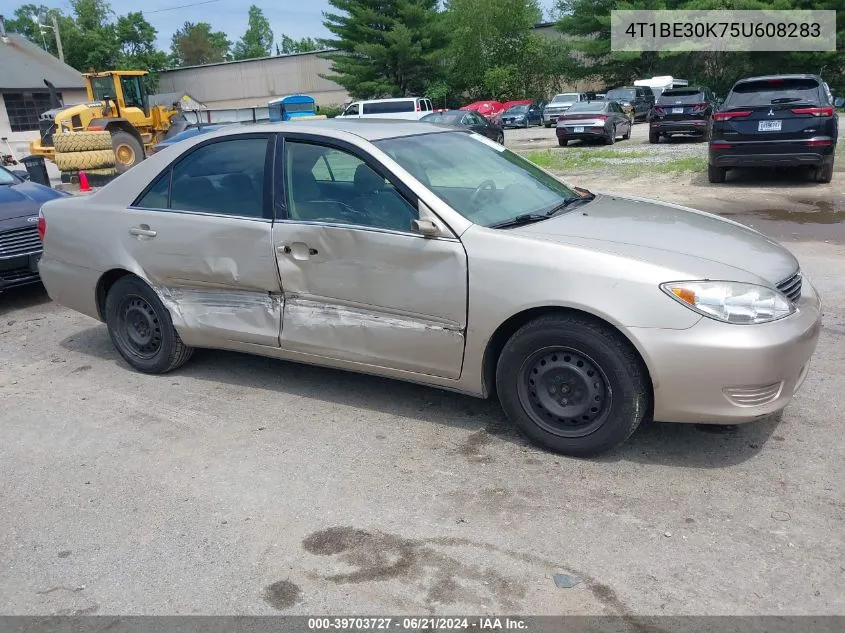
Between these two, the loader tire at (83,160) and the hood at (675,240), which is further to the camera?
the loader tire at (83,160)

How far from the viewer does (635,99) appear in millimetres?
32375

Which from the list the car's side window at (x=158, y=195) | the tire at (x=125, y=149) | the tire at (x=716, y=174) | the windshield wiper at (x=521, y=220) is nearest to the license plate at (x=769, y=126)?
the tire at (x=716, y=174)

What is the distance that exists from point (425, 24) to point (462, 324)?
47288 mm

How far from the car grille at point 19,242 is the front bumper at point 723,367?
19.9 feet

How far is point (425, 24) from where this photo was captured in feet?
155

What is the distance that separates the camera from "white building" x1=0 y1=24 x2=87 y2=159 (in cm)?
3678

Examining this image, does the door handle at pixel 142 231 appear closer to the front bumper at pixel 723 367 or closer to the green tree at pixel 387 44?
the front bumper at pixel 723 367

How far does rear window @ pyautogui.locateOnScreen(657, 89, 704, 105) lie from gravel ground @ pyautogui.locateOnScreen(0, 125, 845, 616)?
1812 cm

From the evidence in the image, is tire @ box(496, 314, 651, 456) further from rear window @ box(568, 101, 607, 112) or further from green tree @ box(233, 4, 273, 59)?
green tree @ box(233, 4, 273, 59)

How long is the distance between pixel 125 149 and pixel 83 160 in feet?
14.5

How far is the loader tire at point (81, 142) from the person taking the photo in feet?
54.2

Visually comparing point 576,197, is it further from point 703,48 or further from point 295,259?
point 703,48

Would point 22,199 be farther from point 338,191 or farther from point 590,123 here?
point 590,123

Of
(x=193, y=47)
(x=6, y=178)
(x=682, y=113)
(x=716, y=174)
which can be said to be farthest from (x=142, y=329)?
(x=193, y=47)
